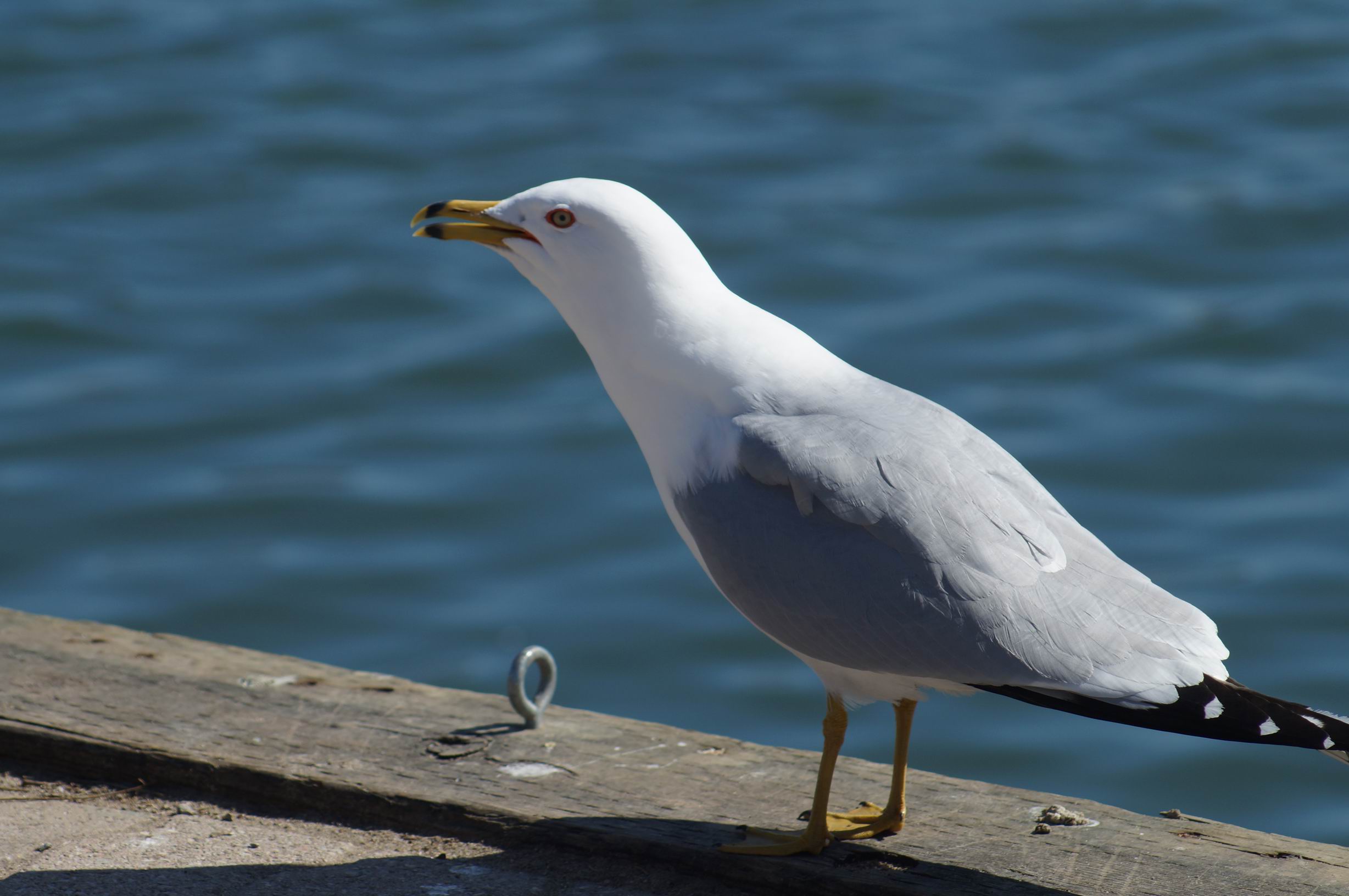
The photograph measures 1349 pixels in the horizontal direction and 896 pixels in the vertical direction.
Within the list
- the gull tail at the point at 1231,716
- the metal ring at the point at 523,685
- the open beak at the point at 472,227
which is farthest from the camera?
the metal ring at the point at 523,685

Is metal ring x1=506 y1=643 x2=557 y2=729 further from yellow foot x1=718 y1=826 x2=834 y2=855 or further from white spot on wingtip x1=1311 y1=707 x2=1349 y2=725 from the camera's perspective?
white spot on wingtip x1=1311 y1=707 x2=1349 y2=725

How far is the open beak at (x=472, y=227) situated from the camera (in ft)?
10.8

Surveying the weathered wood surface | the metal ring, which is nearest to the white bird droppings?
the weathered wood surface

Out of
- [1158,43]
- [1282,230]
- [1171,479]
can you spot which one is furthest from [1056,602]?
[1158,43]

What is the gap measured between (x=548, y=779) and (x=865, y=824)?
0.65m

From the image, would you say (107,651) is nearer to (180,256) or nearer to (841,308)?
(841,308)

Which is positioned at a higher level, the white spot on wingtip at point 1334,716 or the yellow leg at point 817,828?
the white spot on wingtip at point 1334,716

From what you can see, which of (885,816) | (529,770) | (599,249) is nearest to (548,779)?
(529,770)

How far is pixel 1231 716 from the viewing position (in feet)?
8.81

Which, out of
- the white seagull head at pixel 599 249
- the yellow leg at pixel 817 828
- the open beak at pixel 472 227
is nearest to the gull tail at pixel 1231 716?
the yellow leg at pixel 817 828

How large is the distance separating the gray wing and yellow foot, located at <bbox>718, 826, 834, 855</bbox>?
33 cm

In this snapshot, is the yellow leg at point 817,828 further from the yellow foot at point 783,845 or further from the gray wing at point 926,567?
the gray wing at point 926,567

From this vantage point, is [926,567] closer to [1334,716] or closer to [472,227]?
[1334,716]

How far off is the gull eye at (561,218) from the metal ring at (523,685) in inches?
36.0
